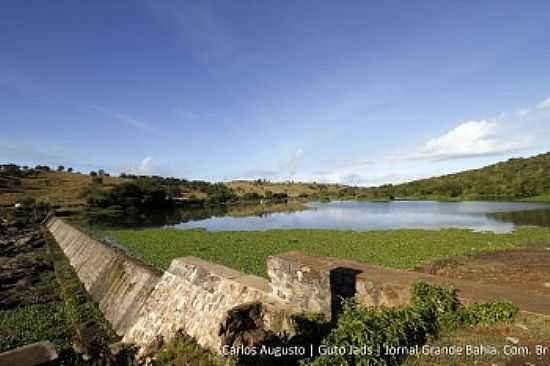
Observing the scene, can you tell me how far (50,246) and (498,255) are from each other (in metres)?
40.6

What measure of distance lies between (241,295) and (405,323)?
4.85 metres

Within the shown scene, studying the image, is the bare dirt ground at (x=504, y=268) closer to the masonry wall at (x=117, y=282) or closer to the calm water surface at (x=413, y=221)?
the masonry wall at (x=117, y=282)

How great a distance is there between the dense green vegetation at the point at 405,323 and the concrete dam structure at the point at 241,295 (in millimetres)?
248

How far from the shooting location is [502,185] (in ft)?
301

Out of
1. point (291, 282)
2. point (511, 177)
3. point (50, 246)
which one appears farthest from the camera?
point (511, 177)

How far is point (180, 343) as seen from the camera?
8961mm

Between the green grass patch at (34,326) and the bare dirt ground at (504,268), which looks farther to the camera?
the green grass patch at (34,326)

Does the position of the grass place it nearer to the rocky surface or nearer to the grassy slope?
the rocky surface

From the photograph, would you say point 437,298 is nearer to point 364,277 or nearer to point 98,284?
point 364,277

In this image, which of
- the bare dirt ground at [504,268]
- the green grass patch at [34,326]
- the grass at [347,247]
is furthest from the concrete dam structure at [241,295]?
the bare dirt ground at [504,268]

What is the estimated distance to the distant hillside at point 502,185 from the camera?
77750mm

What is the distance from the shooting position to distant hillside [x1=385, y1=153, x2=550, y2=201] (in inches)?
3061

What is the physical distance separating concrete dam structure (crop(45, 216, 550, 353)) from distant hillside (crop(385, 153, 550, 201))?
8408cm

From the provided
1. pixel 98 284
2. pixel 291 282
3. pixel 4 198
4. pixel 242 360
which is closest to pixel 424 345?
pixel 291 282
